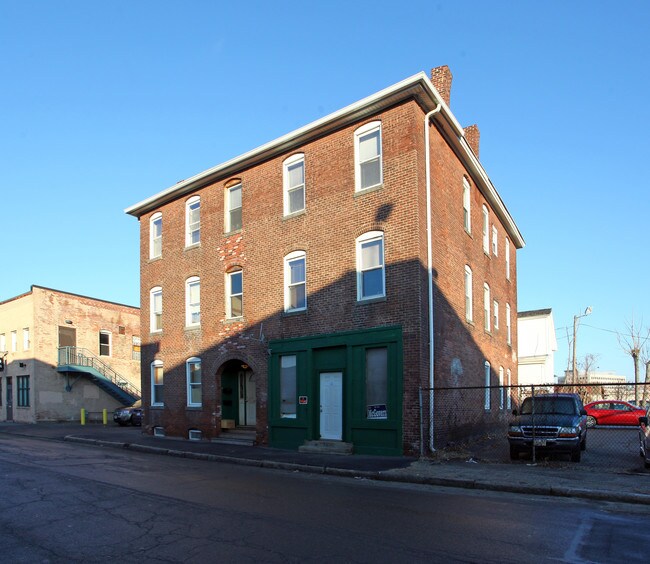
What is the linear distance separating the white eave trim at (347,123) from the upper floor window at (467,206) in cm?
68

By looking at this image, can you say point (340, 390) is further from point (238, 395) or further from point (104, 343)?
point (104, 343)

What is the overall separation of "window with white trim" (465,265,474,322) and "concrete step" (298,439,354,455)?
6.49 metres

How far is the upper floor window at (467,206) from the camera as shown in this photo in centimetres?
2005

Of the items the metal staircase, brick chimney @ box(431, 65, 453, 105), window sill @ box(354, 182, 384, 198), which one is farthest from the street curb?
the metal staircase

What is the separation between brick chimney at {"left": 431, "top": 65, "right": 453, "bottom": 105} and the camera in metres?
19.8

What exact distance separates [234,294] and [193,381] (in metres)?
3.93

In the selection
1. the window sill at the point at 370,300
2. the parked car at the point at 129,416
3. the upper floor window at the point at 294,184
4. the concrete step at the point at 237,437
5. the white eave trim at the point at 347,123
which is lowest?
the parked car at the point at 129,416

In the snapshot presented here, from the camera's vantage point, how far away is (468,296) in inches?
786

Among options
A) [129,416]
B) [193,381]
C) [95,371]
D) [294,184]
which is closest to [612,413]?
[294,184]

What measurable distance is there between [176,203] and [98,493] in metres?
14.9

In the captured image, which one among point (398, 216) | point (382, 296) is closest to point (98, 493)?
point (382, 296)

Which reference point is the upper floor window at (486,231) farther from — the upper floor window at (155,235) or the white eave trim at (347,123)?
the upper floor window at (155,235)

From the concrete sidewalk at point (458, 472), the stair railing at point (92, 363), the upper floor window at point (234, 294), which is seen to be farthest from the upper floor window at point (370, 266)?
the stair railing at point (92, 363)

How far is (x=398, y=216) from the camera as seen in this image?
51.4 ft
